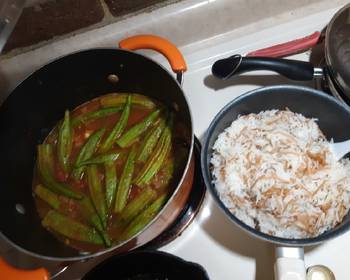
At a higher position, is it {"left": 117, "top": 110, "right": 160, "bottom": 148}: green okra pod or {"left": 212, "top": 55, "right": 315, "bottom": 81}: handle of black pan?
{"left": 212, "top": 55, "right": 315, "bottom": 81}: handle of black pan

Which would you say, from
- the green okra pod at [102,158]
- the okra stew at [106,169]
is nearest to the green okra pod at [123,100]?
the okra stew at [106,169]

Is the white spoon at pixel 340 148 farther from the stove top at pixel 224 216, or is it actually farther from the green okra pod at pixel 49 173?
the green okra pod at pixel 49 173

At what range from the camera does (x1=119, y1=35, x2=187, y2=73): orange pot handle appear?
836mm

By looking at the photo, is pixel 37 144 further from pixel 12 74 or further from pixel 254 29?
pixel 254 29

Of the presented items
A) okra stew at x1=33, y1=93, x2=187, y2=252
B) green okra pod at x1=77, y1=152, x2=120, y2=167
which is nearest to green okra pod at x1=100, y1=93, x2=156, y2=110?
okra stew at x1=33, y1=93, x2=187, y2=252

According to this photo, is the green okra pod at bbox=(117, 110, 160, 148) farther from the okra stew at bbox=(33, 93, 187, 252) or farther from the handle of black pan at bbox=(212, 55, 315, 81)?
the handle of black pan at bbox=(212, 55, 315, 81)

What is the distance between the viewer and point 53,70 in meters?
0.87

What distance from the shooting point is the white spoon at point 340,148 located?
0.79m

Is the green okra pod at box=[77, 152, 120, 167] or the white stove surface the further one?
the green okra pod at box=[77, 152, 120, 167]

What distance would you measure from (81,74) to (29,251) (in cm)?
38

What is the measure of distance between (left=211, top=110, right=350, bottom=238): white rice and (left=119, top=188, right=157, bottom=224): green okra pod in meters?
0.14

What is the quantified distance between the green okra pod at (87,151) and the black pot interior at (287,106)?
0.90 feet

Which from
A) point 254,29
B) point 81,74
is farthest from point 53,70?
point 254,29

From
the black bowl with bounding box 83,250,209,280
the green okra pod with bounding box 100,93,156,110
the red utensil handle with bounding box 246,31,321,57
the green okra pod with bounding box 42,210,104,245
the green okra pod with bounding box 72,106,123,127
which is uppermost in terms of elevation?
the red utensil handle with bounding box 246,31,321,57
